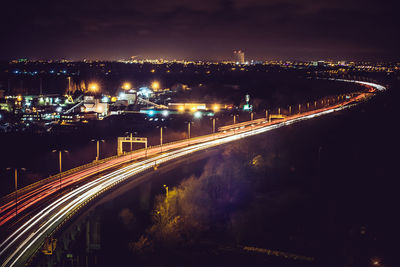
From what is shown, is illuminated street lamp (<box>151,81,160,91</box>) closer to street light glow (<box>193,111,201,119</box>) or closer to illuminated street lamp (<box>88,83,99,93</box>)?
illuminated street lamp (<box>88,83,99,93</box>)

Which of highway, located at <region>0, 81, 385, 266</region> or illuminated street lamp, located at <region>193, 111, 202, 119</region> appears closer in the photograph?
highway, located at <region>0, 81, 385, 266</region>

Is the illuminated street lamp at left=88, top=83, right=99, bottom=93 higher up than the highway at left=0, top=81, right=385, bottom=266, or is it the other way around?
the illuminated street lamp at left=88, top=83, right=99, bottom=93

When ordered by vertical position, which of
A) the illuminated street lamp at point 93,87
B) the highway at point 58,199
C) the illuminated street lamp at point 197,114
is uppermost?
Result: the illuminated street lamp at point 93,87

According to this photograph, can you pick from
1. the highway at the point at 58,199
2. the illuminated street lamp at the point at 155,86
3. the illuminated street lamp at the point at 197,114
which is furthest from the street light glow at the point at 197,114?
the illuminated street lamp at the point at 155,86

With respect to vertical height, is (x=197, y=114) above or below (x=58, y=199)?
above

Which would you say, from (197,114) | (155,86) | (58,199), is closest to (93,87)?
(155,86)

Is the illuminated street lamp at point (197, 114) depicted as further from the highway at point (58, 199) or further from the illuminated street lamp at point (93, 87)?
the illuminated street lamp at point (93, 87)

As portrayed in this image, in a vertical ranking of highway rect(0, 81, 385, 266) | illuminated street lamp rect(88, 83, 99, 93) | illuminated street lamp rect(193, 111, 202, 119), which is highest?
illuminated street lamp rect(88, 83, 99, 93)

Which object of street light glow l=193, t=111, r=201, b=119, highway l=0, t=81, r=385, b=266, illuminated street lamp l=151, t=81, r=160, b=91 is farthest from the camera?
illuminated street lamp l=151, t=81, r=160, b=91

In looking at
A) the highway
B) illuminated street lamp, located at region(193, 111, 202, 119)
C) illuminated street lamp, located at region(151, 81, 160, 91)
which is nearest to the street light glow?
illuminated street lamp, located at region(193, 111, 202, 119)

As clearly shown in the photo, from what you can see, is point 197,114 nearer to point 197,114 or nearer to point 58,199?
point 197,114

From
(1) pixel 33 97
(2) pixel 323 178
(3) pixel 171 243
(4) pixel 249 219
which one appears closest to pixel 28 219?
(3) pixel 171 243
